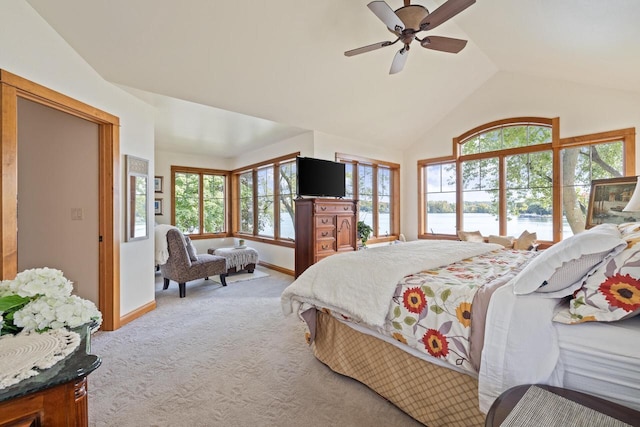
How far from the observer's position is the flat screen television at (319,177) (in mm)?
4297

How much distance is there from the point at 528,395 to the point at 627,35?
3263 mm

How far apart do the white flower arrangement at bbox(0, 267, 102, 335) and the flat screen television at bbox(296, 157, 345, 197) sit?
3.38 m

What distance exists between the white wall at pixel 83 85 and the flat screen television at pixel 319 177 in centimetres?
196

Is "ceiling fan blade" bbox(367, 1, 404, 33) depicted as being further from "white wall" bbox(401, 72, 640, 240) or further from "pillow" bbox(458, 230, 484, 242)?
"pillow" bbox(458, 230, 484, 242)

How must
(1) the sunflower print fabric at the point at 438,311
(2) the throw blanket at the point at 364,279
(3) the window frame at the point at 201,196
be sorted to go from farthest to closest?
(3) the window frame at the point at 201,196
(2) the throw blanket at the point at 364,279
(1) the sunflower print fabric at the point at 438,311

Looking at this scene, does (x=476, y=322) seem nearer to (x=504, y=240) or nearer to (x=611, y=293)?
(x=611, y=293)

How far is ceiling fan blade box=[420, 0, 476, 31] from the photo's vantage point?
6.98ft

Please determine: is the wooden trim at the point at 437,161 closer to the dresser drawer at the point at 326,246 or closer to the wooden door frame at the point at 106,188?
the dresser drawer at the point at 326,246

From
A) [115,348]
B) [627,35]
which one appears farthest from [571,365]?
[115,348]

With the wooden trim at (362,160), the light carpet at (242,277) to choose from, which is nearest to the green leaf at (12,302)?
the light carpet at (242,277)

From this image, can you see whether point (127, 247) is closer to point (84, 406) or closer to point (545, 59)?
point (84, 406)

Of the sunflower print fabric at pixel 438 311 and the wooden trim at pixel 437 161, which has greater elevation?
the wooden trim at pixel 437 161

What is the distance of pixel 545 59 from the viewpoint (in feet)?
11.9

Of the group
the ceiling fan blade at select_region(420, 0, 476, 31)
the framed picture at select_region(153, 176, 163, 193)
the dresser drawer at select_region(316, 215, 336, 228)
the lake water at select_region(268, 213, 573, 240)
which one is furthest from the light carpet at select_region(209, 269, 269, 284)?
the ceiling fan blade at select_region(420, 0, 476, 31)
